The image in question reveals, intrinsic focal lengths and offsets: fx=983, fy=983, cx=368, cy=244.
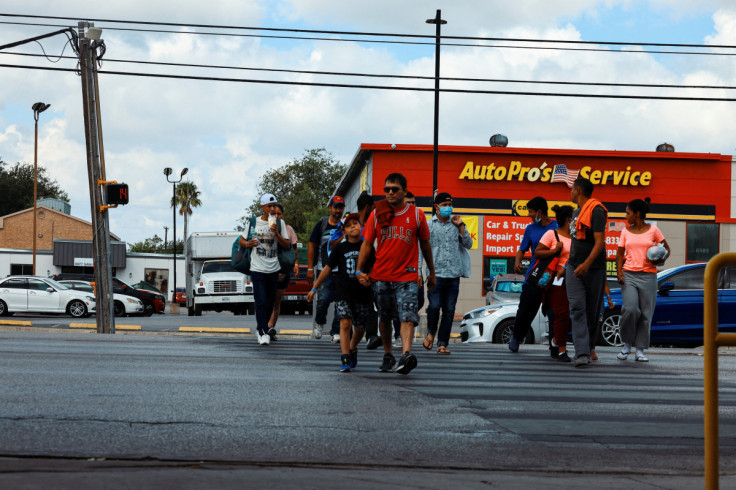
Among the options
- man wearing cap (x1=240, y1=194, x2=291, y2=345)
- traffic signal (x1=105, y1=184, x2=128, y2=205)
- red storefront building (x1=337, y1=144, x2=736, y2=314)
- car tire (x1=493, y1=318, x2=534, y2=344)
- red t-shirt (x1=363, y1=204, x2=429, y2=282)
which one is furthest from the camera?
red storefront building (x1=337, y1=144, x2=736, y2=314)

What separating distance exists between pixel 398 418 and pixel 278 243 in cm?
679

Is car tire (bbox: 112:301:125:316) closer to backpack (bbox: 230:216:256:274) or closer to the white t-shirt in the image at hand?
backpack (bbox: 230:216:256:274)

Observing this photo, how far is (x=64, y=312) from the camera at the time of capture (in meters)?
30.3

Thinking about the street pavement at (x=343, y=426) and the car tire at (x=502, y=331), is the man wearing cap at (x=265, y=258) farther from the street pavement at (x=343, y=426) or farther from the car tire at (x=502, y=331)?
the car tire at (x=502, y=331)

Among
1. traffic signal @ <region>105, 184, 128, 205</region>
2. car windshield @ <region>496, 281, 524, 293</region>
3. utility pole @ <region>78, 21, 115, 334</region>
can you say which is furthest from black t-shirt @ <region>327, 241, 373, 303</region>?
car windshield @ <region>496, 281, 524, 293</region>

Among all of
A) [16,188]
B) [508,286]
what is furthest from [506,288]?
[16,188]

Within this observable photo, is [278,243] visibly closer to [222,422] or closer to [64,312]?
[222,422]

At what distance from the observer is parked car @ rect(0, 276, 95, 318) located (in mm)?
29797

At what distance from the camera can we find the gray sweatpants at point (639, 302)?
1096cm

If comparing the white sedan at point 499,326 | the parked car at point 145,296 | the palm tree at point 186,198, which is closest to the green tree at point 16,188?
the palm tree at point 186,198

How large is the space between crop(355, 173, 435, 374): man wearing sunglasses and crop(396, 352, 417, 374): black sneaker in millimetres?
12

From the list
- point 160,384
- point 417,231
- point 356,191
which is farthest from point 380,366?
point 356,191

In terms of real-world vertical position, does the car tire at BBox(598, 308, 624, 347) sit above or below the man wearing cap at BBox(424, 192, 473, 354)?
below

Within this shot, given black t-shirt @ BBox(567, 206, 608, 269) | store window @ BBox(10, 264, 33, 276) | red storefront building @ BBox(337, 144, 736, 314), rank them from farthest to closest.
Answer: store window @ BBox(10, 264, 33, 276), red storefront building @ BBox(337, 144, 736, 314), black t-shirt @ BBox(567, 206, 608, 269)
